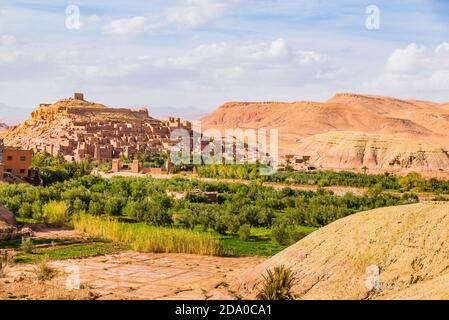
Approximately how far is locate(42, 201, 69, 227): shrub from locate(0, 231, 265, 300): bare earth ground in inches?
214

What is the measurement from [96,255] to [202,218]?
620 cm

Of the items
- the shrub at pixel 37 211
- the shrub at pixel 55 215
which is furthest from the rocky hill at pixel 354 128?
the shrub at pixel 55 215

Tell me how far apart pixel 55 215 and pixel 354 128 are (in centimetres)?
9093

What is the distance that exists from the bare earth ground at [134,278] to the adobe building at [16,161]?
69.8 ft

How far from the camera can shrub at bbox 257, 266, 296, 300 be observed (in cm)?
944

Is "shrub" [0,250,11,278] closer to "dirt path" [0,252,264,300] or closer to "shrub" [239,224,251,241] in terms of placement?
"dirt path" [0,252,264,300]

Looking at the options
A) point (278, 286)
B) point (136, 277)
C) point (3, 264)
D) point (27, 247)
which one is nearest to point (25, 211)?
point (27, 247)

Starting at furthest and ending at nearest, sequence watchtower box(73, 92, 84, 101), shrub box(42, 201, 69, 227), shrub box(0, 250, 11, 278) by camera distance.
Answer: watchtower box(73, 92, 84, 101) → shrub box(42, 201, 69, 227) → shrub box(0, 250, 11, 278)

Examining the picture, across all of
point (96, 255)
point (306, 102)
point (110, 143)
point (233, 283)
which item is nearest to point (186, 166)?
point (110, 143)

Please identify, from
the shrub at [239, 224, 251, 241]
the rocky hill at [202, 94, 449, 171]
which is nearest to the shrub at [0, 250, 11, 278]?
the shrub at [239, 224, 251, 241]

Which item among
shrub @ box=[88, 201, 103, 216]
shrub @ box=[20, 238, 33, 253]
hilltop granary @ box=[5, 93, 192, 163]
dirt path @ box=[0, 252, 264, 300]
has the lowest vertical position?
dirt path @ box=[0, 252, 264, 300]

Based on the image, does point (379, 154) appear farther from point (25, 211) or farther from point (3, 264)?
point (3, 264)

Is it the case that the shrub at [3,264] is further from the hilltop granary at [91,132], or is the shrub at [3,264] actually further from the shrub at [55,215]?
the hilltop granary at [91,132]

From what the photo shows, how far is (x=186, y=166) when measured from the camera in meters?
52.1
